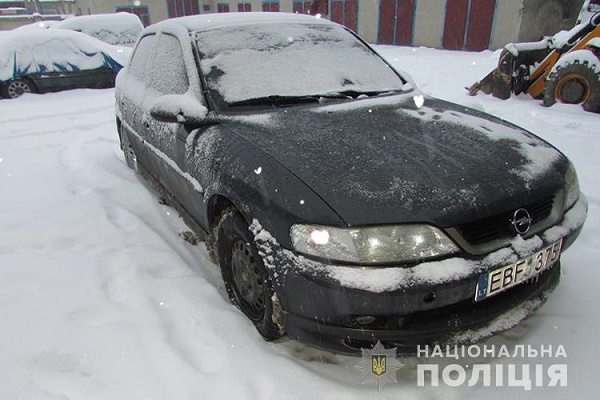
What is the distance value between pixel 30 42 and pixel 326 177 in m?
10.1

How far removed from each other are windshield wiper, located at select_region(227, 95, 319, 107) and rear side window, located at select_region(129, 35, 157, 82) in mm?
1502

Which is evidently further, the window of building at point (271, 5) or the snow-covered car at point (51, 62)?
the window of building at point (271, 5)

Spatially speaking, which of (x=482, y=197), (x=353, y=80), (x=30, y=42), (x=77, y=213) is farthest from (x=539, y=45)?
(x=30, y=42)

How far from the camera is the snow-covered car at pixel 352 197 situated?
172 centimetres

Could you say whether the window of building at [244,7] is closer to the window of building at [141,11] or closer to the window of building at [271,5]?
the window of building at [271,5]

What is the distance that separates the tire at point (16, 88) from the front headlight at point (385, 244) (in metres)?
9.84

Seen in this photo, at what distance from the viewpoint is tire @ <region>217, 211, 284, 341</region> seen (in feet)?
6.79

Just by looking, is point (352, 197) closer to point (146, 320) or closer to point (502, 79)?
point (146, 320)

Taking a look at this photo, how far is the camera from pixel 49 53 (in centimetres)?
948

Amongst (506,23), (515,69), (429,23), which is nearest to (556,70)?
(515,69)

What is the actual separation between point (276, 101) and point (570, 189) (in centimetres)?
169

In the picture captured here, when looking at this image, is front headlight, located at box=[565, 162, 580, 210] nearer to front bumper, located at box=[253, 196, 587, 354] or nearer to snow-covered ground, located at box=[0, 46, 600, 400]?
front bumper, located at box=[253, 196, 587, 354]

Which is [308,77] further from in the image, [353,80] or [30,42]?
[30,42]

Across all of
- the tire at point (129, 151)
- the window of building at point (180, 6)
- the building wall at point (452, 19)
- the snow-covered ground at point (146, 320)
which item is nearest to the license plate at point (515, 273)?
the snow-covered ground at point (146, 320)
